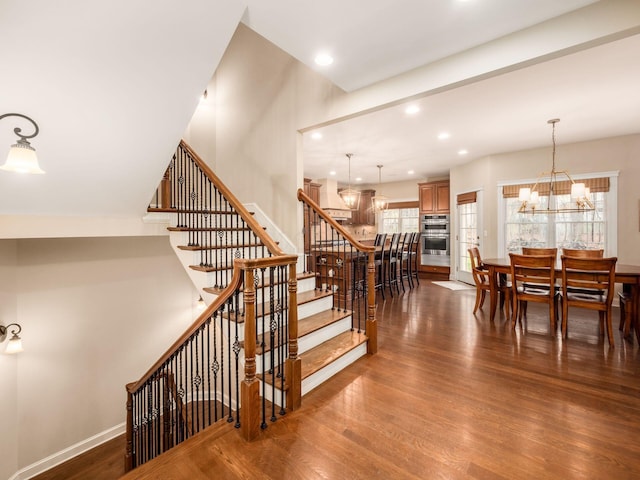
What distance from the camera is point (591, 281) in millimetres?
3391

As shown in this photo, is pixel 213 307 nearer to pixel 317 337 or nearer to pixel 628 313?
pixel 317 337

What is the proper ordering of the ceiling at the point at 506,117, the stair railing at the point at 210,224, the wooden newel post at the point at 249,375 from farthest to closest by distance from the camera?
1. the ceiling at the point at 506,117
2. the stair railing at the point at 210,224
3. the wooden newel post at the point at 249,375

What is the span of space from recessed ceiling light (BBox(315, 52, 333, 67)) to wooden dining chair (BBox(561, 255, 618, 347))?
334 cm

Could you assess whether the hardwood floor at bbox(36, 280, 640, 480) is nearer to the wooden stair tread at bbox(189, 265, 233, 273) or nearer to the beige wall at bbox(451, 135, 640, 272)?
the wooden stair tread at bbox(189, 265, 233, 273)

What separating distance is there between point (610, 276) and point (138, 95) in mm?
4883

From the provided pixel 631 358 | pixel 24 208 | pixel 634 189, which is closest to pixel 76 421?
pixel 24 208

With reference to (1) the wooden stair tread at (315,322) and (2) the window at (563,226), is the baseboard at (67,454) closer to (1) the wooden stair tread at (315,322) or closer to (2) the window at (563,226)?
(1) the wooden stair tread at (315,322)

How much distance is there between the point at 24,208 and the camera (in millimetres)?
2711

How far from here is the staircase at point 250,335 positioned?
78.6 inches

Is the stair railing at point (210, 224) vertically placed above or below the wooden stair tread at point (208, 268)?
above

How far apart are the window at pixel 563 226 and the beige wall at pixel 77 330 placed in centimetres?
665

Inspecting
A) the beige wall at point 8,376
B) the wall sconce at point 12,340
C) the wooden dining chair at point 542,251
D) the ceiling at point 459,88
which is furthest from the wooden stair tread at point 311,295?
the beige wall at point 8,376

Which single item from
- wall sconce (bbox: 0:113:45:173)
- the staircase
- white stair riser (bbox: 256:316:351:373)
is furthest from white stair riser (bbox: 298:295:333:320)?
wall sconce (bbox: 0:113:45:173)

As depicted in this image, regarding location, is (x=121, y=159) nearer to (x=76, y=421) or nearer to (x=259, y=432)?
(x=259, y=432)
